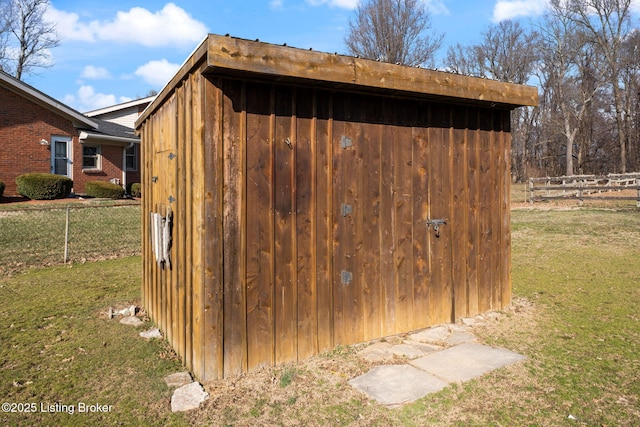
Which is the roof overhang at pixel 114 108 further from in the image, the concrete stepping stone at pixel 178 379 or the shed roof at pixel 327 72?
the concrete stepping stone at pixel 178 379

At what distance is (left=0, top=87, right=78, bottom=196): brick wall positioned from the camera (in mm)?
16078

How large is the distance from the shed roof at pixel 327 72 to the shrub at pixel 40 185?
1336 centimetres

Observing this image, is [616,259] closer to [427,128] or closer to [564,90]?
[427,128]

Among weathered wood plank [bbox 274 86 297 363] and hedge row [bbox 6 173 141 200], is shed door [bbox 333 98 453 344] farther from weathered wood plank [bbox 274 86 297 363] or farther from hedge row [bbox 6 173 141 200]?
hedge row [bbox 6 173 141 200]

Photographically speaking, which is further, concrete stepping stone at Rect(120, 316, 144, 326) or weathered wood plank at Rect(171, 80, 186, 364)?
concrete stepping stone at Rect(120, 316, 144, 326)

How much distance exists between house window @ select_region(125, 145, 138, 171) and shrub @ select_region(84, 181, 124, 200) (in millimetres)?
3398

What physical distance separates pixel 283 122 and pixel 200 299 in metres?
1.56

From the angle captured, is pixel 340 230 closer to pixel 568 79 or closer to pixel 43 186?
pixel 43 186

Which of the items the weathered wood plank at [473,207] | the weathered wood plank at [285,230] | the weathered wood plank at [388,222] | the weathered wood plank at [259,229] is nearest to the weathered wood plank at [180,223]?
the weathered wood plank at [259,229]

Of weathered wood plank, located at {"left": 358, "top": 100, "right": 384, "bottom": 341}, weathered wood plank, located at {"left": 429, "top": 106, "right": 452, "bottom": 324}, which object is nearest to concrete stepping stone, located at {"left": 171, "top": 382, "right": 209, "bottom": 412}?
weathered wood plank, located at {"left": 358, "top": 100, "right": 384, "bottom": 341}

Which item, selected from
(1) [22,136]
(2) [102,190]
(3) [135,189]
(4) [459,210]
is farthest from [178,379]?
(3) [135,189]

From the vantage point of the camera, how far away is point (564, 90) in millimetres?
34344

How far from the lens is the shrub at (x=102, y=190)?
17500 mm

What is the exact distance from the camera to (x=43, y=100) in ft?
54.7
